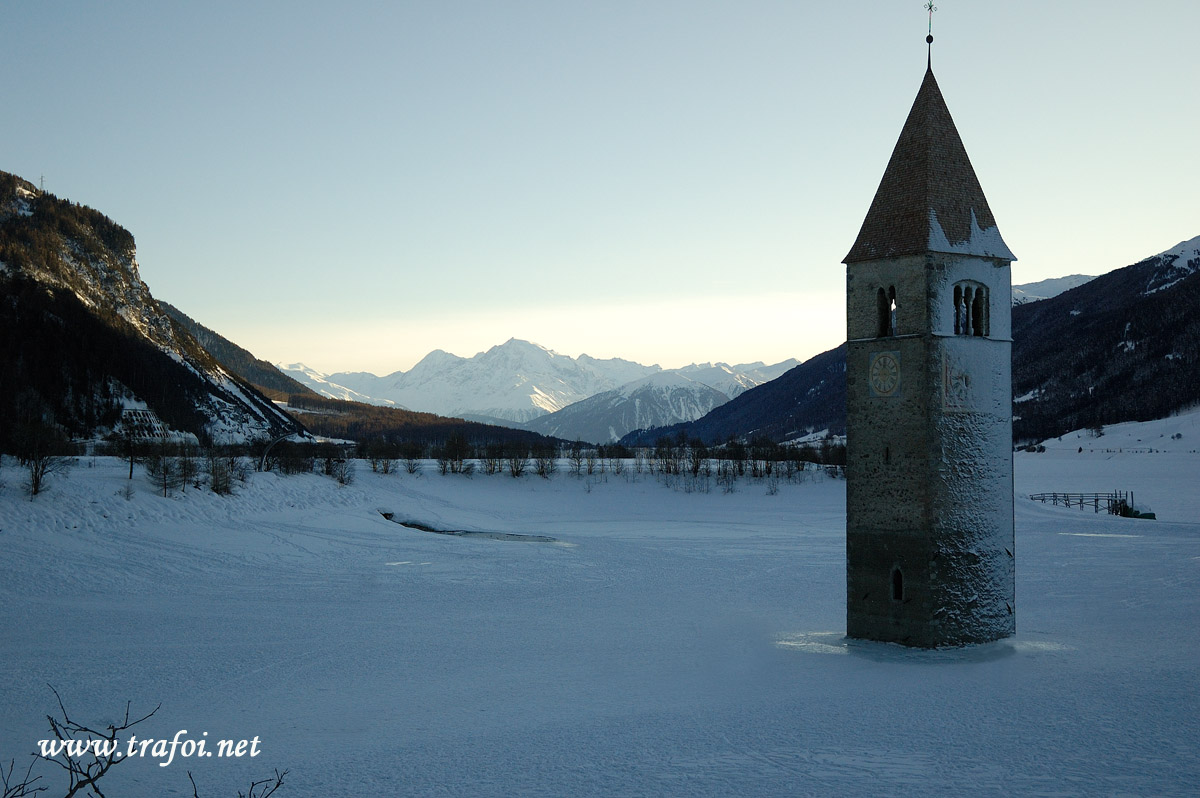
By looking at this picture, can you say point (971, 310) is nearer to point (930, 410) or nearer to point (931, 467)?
point (930, 410)

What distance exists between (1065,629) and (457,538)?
124ft

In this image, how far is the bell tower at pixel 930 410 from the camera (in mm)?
27938

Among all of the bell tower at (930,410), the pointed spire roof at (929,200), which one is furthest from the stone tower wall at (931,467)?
the pointed spire roof at (929,200)

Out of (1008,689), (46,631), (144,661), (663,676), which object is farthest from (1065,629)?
(46,631)

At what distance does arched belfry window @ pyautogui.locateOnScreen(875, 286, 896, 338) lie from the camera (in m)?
29.8

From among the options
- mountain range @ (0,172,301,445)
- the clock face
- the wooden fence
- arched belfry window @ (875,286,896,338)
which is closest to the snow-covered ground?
the clock face

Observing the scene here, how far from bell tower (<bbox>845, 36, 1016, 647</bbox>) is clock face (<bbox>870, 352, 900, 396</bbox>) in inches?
1.5

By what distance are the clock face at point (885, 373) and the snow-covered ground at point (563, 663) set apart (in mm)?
8335

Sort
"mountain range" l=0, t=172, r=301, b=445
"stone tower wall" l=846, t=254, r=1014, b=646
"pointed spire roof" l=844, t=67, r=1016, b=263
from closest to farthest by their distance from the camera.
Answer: "stone tower wall" l=846, t=254, r=1014, b=646 → "pointed spire roof" l=844, t=67, r=1016, b=263 → "mountain range" l=0, t=172, r=301, b=445

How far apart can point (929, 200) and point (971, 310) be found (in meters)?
3.93

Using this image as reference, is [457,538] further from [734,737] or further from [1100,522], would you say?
[1100,522]

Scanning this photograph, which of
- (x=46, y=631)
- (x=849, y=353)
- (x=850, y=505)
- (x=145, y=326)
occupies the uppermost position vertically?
(x=145, y=326)

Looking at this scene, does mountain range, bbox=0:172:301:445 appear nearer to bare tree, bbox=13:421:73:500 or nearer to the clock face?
bare tree, bbox=13:421:73:500

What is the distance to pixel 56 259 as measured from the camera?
5507 inches
